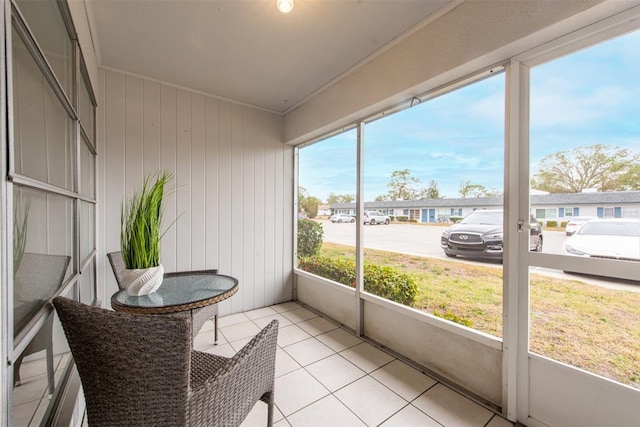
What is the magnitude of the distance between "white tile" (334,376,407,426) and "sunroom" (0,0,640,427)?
0.7 inches

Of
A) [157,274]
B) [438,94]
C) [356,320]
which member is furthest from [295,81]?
[356,320]

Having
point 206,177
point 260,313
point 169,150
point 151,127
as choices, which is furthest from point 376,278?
point 151,127

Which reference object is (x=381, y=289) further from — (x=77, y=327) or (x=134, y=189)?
(x=134, y=189)

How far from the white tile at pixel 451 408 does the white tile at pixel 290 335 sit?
1.15 m

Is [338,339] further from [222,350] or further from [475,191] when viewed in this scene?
[475,191]

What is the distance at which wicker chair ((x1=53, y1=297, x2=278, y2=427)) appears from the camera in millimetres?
796

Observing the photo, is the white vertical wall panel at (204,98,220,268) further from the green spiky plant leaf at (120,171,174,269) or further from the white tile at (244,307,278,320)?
the green spiky plant leaf at (120,171,174,269)

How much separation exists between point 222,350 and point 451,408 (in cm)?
180

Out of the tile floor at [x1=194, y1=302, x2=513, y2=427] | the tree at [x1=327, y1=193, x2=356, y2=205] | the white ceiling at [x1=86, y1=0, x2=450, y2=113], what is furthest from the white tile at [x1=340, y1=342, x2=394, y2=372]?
the white ceiling at [x1=86, y1=0, x2=450, y2=113]

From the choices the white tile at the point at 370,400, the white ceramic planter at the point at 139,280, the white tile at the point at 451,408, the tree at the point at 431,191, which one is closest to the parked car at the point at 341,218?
the tree at the point at 431,191

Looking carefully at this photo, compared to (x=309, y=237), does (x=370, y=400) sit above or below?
below

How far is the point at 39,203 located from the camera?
94 cm

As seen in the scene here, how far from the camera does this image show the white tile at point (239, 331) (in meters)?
2.51

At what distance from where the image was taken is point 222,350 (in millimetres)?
2260
